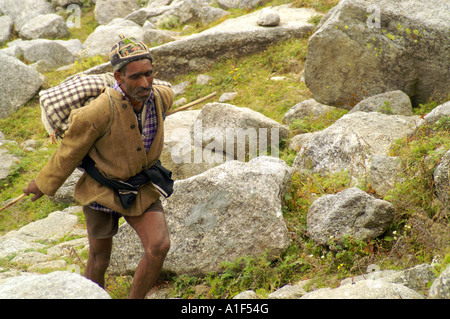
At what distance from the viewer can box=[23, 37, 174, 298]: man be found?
3.73 metres

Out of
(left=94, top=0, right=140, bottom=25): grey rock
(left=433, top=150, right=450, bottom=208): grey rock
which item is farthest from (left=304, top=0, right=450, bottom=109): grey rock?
(left=94, top=0, right=140, bottom=25): grey rock

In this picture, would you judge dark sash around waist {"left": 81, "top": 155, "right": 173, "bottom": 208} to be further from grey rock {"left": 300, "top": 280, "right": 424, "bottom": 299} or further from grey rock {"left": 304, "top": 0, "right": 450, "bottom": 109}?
grey rock {"left": 304, "top": 0, "right": 450, "bottom": 109}

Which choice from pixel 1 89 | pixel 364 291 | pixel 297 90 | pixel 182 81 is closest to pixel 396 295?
pixel 364 291

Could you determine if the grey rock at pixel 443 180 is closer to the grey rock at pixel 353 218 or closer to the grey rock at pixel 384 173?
the grey rock at pixel 353 218

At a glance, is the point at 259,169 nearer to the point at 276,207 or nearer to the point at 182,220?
the point at 276,207

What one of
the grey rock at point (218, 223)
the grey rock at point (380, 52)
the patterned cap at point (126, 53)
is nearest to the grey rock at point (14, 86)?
the grey rock at point (380, 52)

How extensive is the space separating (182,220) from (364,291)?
242 cm

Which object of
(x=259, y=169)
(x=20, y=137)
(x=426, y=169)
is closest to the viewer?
(x=426, y=169)

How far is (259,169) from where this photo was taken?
222 inches

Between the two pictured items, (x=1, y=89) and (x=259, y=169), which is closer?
(x=259, y=169)

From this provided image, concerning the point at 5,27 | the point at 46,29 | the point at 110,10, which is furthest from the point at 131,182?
the point at 5,27

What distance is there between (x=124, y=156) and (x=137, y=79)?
2.06 feet

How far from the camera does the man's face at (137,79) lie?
12.2 feet

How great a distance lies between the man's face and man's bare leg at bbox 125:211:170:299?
100cm
